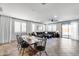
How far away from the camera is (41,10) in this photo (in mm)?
2199

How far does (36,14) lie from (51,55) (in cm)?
127

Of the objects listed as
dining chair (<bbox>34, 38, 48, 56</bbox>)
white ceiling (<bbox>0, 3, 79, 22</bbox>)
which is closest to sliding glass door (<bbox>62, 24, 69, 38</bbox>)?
white ceiling (<bbox>0, 3, 79, 22</bbox>)

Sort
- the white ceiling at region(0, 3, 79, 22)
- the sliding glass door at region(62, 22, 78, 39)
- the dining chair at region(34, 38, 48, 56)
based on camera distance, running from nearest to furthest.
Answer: the white ceiling at region(0, 3, 79, 22)
the dining chair at region(34, 38, 48, 56)
the sliding glass door at region(62, 22, 78, 39)

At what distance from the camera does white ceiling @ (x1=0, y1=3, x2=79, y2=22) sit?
6.61 feet

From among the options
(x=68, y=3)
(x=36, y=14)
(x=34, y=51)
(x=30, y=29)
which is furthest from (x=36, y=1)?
(x=34, y=51)

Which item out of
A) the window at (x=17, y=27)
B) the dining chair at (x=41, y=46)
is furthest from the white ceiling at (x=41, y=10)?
the dining chair at (x=41, y=46)

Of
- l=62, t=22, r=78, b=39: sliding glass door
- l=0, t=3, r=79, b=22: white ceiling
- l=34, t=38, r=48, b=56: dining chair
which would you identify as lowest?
l=34, t=38, r=48, b=56: dining chair

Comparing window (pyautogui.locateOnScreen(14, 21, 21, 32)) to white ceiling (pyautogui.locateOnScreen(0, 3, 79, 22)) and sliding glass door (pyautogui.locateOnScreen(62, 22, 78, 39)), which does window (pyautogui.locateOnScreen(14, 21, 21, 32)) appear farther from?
sliding glass door (pyautogui.locateOnScreen(62, 22, 78, 39))

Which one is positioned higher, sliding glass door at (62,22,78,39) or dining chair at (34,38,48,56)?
sliding glass door at (62,22,78,39)

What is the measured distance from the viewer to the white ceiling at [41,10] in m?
2.01

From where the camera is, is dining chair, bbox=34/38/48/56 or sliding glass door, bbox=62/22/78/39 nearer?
dining chair, bbox=34/38/48/56

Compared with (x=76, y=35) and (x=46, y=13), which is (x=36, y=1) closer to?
(x=46, y=13)

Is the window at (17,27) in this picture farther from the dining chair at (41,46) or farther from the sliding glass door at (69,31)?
the sliding glass door at (69,31)

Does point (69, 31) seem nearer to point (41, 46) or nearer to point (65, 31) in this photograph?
point (65, 31)
